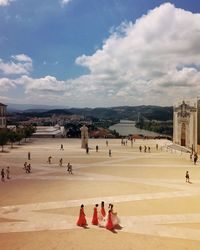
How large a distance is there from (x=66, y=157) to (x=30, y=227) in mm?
25305

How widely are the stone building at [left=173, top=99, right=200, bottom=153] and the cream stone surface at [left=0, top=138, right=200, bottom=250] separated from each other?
1511cm

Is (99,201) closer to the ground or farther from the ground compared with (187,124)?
closer to the ground

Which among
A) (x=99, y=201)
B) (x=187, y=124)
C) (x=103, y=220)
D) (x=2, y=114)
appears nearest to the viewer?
(x=103, y=220)

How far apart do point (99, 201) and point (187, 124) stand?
35.4 metres

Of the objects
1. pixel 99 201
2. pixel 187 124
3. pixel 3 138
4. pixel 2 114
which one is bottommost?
pixel 99 201

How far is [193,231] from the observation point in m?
15.4

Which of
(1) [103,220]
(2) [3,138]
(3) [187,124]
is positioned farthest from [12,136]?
(1) [103,220]

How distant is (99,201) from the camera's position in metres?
20.4

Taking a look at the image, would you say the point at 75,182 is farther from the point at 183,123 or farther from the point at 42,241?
the point at 183,123

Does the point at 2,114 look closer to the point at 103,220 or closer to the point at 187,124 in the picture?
the point at 187,124

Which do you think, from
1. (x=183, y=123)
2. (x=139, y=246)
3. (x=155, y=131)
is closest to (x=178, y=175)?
(x=139, y=246)

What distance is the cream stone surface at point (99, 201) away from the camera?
46.7ft

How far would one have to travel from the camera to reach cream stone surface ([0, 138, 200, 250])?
1423 cm

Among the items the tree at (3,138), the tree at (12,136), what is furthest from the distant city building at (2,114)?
the tree at (3,138)
